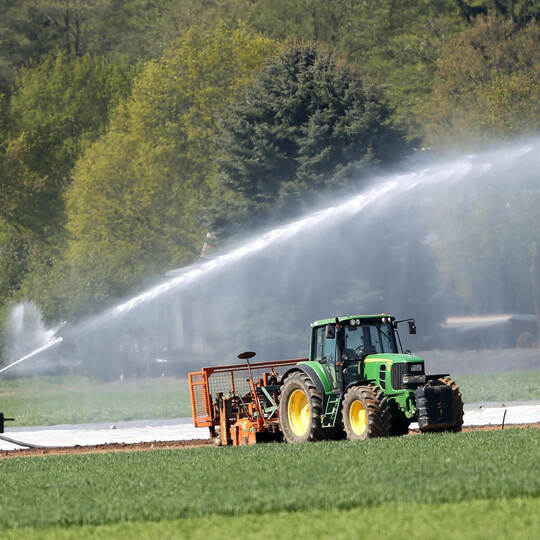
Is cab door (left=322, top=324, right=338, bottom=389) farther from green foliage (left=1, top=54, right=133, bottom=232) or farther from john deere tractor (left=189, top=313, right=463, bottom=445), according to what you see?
green foliage (left=1, top=54, right=133, bottom=232)

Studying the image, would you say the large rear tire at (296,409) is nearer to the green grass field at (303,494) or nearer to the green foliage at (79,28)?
the green grass field at (303,494)

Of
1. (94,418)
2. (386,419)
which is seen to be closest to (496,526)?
(386,419)

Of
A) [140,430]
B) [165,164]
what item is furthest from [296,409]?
[165,164]

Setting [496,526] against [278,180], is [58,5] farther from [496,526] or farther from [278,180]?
[496,526]

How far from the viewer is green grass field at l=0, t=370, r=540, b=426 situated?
34062mm

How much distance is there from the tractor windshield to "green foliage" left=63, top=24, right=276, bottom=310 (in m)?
45.1

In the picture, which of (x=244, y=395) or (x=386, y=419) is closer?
(x=386, y=419)

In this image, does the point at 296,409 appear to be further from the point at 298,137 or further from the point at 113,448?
the point at 298,137

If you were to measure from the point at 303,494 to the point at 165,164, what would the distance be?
5654cm

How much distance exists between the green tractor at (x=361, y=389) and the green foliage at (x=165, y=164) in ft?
147

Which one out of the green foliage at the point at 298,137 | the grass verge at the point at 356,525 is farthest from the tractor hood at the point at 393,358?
the green foliage at the point at 298,137

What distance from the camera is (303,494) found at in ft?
42.3

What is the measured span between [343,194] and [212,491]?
116 ft

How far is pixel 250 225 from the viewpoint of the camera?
51188 millimetres
